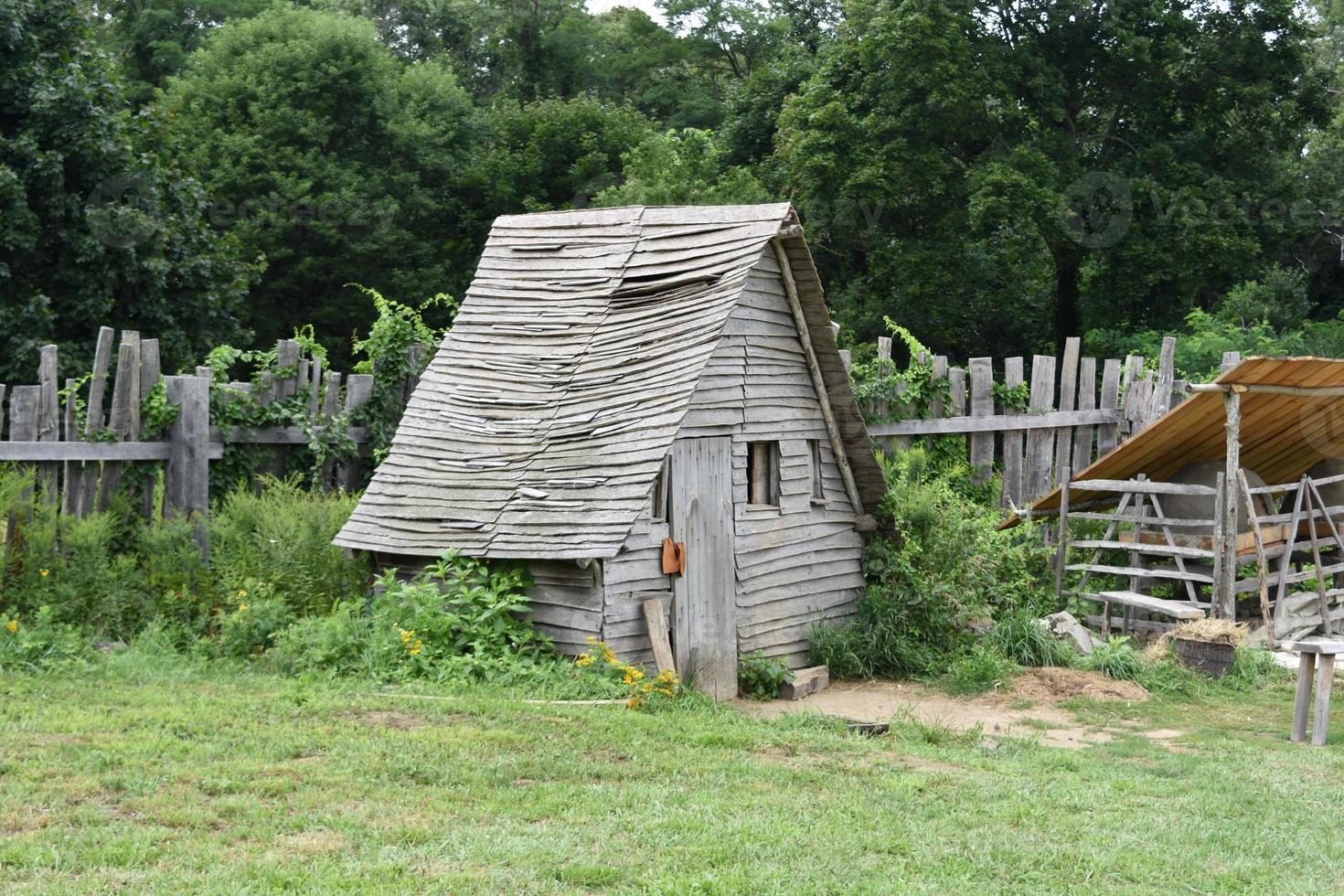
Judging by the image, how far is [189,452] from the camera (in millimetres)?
11617

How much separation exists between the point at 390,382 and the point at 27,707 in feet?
17.6

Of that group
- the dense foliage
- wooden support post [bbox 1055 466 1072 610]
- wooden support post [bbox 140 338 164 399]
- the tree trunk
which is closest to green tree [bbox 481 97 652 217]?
the dense foliage

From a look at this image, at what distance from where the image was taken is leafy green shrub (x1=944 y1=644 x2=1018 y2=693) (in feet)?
39.4

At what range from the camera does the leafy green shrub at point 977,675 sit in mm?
12023

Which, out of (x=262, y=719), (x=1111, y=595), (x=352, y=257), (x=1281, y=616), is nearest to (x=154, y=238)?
(x=352, y=257)

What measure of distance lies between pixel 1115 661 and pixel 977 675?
4.82 ft

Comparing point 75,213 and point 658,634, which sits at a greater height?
point 75,213

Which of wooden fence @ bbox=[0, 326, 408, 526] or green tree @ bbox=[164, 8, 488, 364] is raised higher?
green tree @ bbox=[164, 8, 488, 364]

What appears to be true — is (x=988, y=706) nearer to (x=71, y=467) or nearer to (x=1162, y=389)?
(x=1162, y=389)

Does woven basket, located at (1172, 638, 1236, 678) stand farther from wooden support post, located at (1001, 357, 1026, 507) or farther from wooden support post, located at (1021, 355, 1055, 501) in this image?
wooden support post, located at (1021, 355, 1055, 501)

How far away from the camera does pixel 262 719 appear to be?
8711mm

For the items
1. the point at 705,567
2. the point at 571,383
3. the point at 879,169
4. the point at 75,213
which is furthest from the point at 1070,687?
the point at 879,169

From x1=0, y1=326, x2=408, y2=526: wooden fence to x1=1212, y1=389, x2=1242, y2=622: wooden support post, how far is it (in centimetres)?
869

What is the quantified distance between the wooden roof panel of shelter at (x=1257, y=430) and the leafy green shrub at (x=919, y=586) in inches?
71.5
